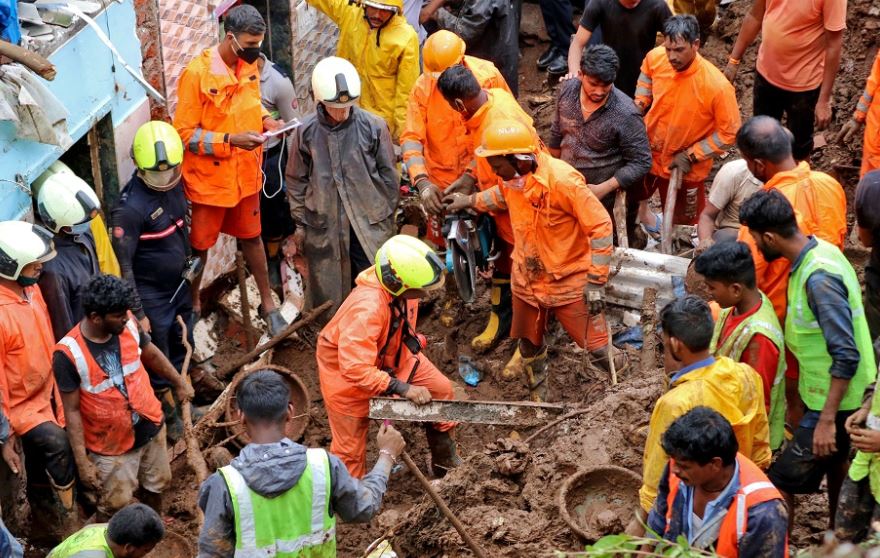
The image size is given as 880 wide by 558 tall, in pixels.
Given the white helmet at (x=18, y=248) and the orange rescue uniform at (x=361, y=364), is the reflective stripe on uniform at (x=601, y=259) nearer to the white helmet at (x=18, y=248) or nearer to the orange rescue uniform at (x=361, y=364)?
the orange rescue uniform at (x=361, y=364)

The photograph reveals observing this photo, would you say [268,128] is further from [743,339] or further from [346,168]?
[743,339]

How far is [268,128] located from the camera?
8516 mm

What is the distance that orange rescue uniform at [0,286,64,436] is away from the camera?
6105mm

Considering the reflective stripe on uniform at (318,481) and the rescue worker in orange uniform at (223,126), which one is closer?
the reflective stripe on uniform at (318,481)

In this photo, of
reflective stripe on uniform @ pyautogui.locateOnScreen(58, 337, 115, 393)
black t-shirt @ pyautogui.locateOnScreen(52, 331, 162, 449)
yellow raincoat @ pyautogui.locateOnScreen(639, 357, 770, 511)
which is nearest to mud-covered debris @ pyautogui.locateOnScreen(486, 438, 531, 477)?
yellow raincoat @ pyautogui.locateOnScreen(639, 357, 770, 511)

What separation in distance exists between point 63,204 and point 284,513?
9.67 feet

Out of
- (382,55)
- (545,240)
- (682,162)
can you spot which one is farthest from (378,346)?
(382,55)

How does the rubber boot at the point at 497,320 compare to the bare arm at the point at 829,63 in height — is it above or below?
below

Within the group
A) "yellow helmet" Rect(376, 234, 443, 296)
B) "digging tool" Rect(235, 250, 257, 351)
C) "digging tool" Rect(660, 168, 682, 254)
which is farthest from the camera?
"digging tool" Rect(235, 250, 257, 351)

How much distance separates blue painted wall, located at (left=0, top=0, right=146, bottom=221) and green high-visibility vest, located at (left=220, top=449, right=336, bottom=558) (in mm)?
3052

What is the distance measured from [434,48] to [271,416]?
446cm

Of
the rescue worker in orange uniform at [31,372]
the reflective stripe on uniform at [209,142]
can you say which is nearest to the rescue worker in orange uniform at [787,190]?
the reflective stripe on uniform at [209,142]

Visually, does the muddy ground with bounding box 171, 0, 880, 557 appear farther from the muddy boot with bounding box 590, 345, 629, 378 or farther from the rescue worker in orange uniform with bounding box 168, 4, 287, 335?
the rescue worker in orange uniform with bounding box 168, 4, 287, 335

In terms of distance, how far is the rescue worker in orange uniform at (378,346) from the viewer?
6.40 meters
